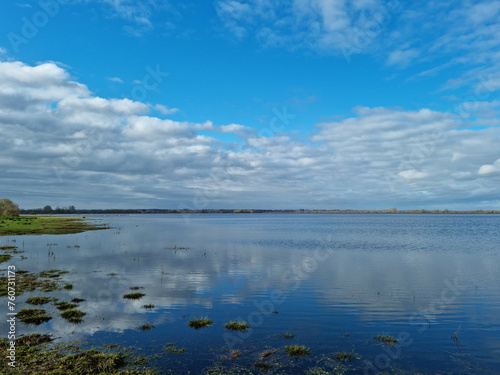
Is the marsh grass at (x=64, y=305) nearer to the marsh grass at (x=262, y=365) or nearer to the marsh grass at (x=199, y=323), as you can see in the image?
the marsh grass at (x=199, y=323)

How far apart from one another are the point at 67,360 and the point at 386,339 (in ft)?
59.5

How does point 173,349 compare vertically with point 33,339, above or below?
below

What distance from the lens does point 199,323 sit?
2158 centimetres

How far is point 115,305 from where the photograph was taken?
25469mm

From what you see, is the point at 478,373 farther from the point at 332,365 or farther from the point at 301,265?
the point at 301,265

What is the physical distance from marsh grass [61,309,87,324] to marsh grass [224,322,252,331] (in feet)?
33.9

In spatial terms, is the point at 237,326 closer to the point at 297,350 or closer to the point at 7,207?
the point at 297,350

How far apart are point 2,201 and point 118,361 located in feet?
590

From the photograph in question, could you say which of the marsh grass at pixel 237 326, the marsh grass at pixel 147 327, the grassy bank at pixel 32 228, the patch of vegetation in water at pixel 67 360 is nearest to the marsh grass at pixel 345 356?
the marsh grass at pixel 237 326

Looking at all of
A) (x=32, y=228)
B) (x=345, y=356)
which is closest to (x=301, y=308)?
(x=345, y=356)

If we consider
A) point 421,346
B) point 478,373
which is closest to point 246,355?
point 421,346

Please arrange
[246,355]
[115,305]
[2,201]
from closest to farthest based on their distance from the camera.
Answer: [246,355]
[115,305]
[2,201]

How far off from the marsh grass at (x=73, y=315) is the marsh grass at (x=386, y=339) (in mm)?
20037

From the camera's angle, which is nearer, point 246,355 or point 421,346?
point 246,355
